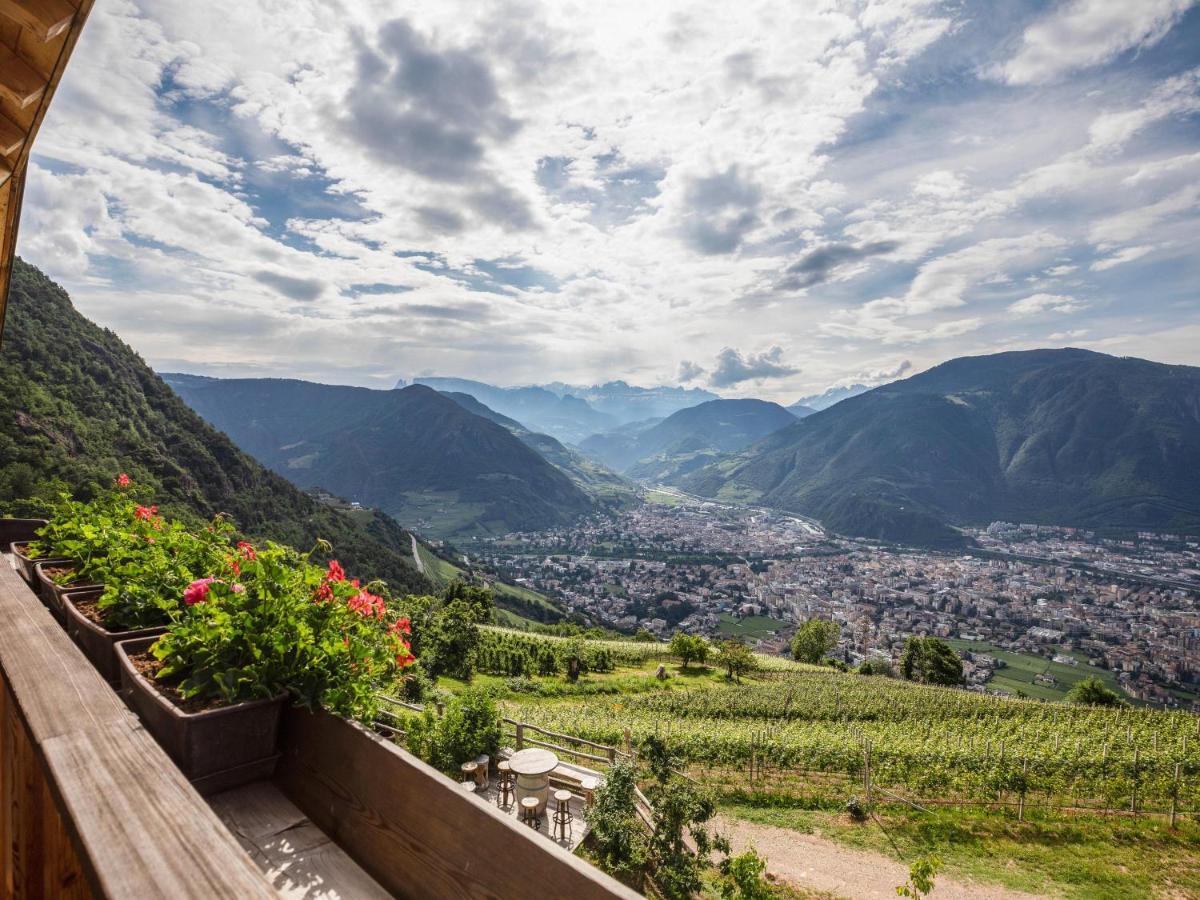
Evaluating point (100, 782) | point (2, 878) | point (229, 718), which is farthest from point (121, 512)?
point (100, 782)

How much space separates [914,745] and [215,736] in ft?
84.5

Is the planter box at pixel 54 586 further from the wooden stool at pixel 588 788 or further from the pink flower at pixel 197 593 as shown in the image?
the wooden stool at pixel 588 788

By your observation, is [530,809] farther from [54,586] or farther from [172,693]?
[172,693]

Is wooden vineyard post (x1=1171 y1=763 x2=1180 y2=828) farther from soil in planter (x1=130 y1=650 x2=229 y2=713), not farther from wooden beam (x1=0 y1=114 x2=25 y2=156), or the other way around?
wooden beam (x1=0 y1=114 x2=25 y2=156)

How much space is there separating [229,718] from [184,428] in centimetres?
9237

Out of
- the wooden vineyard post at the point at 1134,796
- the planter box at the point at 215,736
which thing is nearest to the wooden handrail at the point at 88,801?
the planter box at the point at 215,736

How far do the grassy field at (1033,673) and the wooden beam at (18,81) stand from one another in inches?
3636

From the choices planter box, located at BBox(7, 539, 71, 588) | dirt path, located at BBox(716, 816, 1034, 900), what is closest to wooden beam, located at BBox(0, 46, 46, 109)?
planter box, located at BBox(7, 539, 71, 588)

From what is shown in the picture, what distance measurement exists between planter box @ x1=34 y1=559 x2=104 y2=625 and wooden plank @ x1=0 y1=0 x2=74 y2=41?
2.51m

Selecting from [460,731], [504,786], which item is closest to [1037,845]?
[504,786]

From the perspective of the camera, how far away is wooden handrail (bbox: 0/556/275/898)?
725 millimetres

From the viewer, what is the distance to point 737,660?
1465 inches

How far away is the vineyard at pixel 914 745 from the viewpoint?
17.3m

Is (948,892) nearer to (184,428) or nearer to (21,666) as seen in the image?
(21,666)
